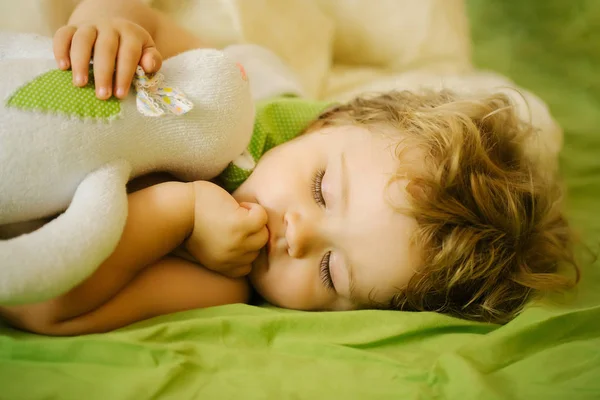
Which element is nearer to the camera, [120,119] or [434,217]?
[120,119]

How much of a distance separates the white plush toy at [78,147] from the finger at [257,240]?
135 millimetres

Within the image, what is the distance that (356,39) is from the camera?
171 cm

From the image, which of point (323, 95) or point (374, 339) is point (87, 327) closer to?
point (374, 339)

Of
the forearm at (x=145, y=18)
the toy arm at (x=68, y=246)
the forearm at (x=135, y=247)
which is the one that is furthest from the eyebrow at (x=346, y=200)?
the forearm at (x=145, y=18)

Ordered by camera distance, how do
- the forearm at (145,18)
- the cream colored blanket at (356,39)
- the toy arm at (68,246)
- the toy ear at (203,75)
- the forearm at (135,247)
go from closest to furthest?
the toy arm at (68,246), the forearm at (135,247), the toy ear at (203,75), the forearm at (145,18), the cream colored blanket at (356,39)

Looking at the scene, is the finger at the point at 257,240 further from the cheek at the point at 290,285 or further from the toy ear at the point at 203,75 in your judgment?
the toy ear at the point at 203,75

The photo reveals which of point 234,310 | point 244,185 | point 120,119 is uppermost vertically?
point 120,119

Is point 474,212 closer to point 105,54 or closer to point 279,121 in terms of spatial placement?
point 279,121

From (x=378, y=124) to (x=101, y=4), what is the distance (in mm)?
573

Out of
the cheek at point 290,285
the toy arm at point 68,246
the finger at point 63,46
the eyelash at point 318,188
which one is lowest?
the cheek at point 290,285

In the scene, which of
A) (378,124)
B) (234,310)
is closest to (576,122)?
(378,124)

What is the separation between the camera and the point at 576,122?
1.62 metres

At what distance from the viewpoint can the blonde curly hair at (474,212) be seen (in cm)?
85

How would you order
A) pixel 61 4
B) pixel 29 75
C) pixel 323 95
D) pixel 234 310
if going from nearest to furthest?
pixel 29 75 < pixel 234 310 < pixel 61 4 < pixel 323 95
